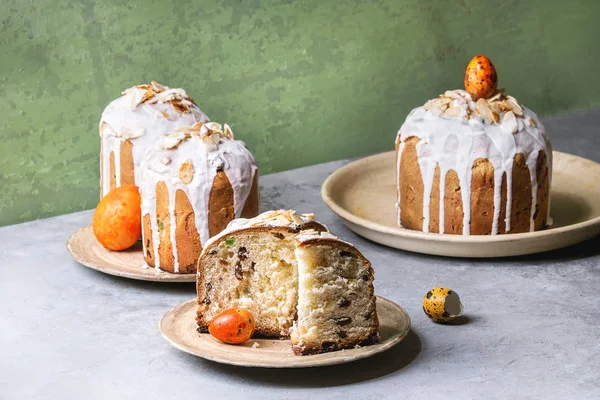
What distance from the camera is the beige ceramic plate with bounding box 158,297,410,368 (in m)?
1.69

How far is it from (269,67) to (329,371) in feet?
4.37

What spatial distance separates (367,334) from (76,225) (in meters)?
1.11

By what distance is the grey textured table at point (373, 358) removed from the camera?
1719 mm

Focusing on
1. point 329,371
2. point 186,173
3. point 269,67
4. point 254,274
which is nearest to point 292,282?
point 254,274

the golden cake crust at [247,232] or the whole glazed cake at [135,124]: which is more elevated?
the whole glazed cake at [135,124]

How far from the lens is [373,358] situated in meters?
1.82

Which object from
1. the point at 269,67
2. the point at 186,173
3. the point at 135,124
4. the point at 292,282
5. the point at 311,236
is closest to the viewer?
the point at 311,236

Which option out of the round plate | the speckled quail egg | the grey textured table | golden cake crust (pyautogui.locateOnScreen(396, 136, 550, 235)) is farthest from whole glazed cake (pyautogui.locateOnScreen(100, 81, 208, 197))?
the speckled quail egg

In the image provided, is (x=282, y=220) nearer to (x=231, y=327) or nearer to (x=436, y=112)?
(x=231, y=327)

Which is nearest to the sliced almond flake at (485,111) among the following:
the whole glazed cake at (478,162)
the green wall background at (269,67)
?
the whole glazed cake at (478,162)

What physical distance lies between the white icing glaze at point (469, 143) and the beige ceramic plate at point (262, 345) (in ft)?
1.46

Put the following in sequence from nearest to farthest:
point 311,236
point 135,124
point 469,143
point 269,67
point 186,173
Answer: point 311,236 → point 186,173 → point 469,143 → point 135,124 → point 269,67

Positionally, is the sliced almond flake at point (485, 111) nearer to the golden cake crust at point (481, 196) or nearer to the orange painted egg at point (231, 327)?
the golden cake crust at point (481, 196)

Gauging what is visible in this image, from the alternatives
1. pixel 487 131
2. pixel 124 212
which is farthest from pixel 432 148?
pixel 124 212
